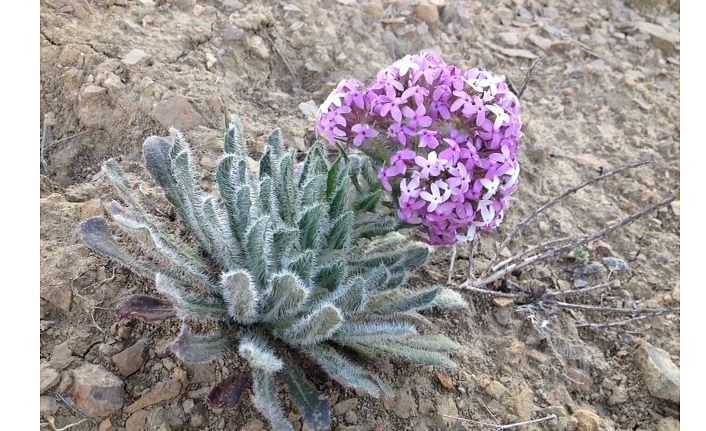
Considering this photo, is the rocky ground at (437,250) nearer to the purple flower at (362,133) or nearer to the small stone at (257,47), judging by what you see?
the small stone at (257,47)

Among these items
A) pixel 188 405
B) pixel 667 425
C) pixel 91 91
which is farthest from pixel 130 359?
pixel 667 425

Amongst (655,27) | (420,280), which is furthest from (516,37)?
(420,280)

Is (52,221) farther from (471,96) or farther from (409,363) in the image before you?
(471,96)

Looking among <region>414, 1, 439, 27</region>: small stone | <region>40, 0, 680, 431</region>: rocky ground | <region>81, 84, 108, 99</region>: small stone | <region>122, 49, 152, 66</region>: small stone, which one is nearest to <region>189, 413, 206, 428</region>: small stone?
<region>40, 0, 680, 431</region>: rocky ground

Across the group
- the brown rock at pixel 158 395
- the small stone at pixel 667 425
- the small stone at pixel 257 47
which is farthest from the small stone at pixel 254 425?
the small stone at pixel 257 47

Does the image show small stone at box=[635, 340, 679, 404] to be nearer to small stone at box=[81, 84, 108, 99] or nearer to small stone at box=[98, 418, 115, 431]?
small stone at box=[98, 418, 115, 431]

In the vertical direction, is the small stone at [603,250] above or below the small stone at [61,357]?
below
